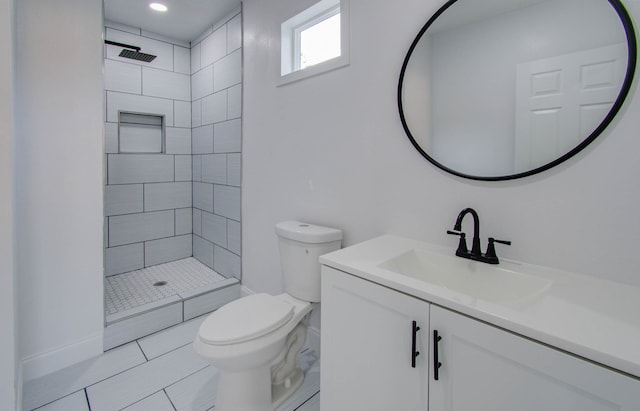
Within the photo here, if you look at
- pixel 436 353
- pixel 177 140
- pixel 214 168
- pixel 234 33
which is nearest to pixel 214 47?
pixel 234 33

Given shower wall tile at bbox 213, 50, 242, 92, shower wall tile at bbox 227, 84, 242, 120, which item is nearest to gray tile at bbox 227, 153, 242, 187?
shower wall tile at bbox 227, 84, 242, 120

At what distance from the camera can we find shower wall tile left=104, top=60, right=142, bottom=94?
111 inches

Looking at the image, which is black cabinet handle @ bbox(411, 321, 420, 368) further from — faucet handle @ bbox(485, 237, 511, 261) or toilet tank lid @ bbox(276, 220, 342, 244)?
toilet tank lid @ bbox(276, 220, 342, 244)

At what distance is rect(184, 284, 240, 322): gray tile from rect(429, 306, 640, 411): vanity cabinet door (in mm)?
1997

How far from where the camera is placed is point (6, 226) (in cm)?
123

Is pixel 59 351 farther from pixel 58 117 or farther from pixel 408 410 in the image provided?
pixel 408 410

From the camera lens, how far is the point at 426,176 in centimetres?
139

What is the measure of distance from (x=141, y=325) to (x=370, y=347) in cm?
181

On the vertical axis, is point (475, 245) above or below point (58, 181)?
below

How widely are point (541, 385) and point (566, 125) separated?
0.84 meters

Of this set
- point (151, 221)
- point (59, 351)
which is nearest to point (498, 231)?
point (59, 351)

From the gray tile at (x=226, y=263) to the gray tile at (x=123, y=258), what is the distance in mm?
788

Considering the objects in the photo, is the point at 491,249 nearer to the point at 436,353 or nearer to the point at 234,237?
the point at 436,353

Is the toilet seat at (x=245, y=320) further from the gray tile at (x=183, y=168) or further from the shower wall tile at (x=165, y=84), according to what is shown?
the shower wall tile at (x=165, y=84)
